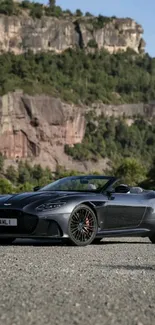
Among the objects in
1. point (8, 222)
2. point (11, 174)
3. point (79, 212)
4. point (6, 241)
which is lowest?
point (11, 174)

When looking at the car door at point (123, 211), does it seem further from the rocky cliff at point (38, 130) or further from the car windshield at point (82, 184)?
the rocky cliff at point (38, 130)

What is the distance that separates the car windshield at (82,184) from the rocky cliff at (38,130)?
507 feet

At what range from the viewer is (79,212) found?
1225 centimetres

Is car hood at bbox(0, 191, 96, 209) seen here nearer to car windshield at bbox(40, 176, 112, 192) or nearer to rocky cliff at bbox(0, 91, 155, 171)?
car windshield at bbox(40, 176, 112, 192)

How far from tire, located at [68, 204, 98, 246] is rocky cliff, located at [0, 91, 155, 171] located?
15571 cm

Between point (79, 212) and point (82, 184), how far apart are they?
111 centimetres

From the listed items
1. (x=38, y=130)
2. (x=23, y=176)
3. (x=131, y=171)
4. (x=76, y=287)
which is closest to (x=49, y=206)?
(x=76, y=287)

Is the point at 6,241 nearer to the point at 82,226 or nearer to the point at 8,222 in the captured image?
the point at 8,222

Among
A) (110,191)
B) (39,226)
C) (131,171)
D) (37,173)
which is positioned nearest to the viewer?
(39,226)

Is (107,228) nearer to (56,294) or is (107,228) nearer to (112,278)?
(112,278)

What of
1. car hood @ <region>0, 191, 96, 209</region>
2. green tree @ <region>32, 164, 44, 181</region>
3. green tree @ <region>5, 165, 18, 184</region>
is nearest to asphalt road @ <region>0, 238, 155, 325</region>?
car hood @ <region>0, 191, 96, 209</region>

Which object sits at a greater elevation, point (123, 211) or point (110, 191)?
point (110, 191)

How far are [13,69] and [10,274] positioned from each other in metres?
186

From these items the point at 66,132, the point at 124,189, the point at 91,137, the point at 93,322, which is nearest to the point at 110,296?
the point at 93,322
